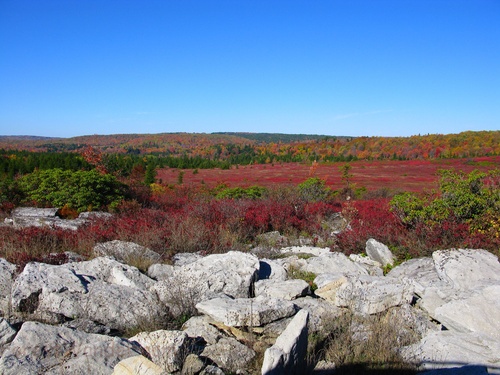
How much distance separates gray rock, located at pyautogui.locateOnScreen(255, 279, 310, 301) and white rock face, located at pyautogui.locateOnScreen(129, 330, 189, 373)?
4.48 ft

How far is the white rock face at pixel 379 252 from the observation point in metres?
6.53

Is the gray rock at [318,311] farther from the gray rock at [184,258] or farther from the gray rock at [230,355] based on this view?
the gray rock at [184,258]

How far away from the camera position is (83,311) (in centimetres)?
440

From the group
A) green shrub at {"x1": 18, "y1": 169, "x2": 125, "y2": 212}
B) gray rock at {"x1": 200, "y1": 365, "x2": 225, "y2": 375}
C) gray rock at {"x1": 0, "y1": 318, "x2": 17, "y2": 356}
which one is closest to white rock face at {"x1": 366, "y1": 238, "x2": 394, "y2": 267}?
gray rock at {"x1": 200, "y1": 365, "x2": 225, "y2": 375}

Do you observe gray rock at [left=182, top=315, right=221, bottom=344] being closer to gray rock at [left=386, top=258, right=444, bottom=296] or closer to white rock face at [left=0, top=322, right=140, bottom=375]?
white rock face at [left=0, top=322, right=140, bottom=375]

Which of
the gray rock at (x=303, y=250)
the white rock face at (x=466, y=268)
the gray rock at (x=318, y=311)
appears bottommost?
the gray rock at (x=303, y=250)

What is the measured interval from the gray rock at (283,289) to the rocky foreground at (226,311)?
0.05 feet

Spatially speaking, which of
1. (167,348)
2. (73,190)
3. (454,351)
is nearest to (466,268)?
(454,351)

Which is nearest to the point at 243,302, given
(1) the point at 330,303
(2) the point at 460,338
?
(1) the point at 330,303

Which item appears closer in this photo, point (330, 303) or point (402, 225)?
point (330, 303)

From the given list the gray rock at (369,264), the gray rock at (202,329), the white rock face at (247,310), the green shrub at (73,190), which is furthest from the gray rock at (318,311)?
the green shrub at (73,190)

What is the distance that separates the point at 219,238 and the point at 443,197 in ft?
14.8

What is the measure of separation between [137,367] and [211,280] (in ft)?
6.86

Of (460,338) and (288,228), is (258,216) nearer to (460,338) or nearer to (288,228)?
(288,228)
